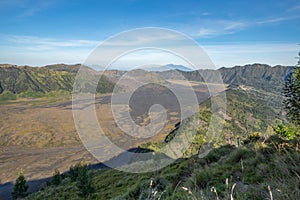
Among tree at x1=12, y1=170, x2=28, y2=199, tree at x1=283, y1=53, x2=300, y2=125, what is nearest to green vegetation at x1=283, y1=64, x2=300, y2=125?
tree at x1=283, y1=53, x2=300, y2=125

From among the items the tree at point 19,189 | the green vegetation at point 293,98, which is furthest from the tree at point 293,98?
the tree at point 19,189

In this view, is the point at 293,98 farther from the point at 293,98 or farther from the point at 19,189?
the point at 19,189

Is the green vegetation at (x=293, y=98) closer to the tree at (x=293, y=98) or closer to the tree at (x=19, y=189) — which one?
the tree at (x=293, y=98)

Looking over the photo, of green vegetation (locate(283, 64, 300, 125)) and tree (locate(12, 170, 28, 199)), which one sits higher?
green vegetation (locate(283, 64, 300, 125))

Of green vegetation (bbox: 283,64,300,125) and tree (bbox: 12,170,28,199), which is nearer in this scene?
green vegetation (bbox: 283,64,300,125)

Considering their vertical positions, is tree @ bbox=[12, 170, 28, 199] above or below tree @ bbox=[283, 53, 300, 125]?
below

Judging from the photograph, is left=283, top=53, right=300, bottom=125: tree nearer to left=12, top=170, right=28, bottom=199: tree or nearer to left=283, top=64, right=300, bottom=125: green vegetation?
left=283, top=64, right=300, bottom=125: green vegetation

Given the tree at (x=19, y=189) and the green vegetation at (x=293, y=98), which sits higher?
the green vegetation at (x=293, y=98)

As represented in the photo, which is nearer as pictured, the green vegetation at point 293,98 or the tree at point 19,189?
the green vegetation at point 293,98

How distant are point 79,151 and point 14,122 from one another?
229ft

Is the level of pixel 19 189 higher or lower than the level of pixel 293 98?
lower

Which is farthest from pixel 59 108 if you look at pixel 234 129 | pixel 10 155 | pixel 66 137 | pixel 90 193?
pixel 90 193

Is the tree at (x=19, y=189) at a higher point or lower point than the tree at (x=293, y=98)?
lower

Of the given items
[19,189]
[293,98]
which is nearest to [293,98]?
[293,98]
